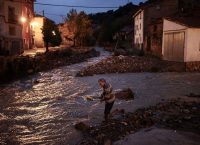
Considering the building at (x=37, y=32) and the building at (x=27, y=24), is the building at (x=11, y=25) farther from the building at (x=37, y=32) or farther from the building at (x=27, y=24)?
the building at (x=37, y=32)

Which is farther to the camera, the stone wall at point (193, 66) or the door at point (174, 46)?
the door at point (174, 46)

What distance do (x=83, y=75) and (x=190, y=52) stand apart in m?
9.22

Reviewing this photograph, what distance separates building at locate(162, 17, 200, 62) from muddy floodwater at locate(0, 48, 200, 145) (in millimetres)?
3107

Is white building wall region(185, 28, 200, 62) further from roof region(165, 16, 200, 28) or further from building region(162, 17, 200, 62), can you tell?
roof region(165, 16, 200, 28)

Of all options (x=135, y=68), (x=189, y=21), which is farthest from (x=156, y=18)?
(x=135, y=68)

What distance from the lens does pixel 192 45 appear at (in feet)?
92.9

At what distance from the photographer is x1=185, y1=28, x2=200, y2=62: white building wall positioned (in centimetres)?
2802

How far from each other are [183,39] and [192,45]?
3.03 ft

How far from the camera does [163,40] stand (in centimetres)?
3306

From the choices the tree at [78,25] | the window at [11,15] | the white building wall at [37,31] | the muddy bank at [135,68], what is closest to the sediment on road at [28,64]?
the muddy bank at [135,68]

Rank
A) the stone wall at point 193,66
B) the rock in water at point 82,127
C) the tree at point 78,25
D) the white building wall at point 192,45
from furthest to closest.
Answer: the tree at point 78,25 → the white building wall at point 192,45 → the stone wall at point 193,66 → the rock in water at point 82,127

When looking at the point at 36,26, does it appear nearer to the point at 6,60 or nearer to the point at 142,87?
the point at 6,60

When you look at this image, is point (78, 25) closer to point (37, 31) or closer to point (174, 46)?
point (37, 31)

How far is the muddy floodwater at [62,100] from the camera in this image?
1227 cm
